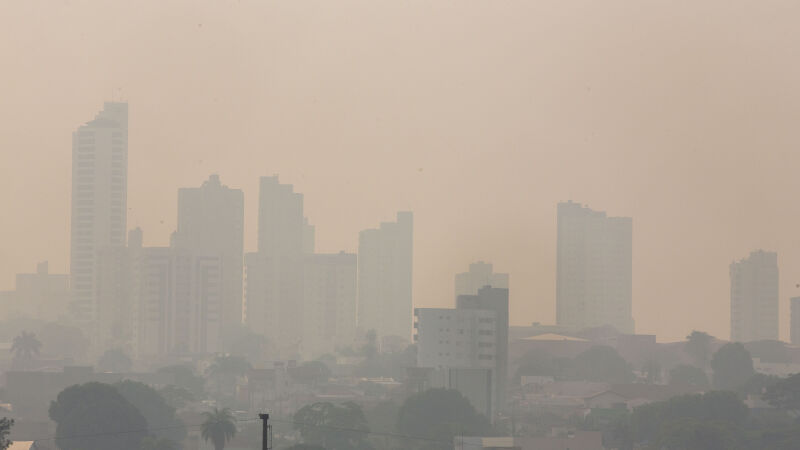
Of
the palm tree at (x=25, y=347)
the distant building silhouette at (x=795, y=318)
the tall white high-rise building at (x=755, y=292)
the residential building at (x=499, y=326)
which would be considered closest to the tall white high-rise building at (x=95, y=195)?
the palm tree at (x=25, y=347)

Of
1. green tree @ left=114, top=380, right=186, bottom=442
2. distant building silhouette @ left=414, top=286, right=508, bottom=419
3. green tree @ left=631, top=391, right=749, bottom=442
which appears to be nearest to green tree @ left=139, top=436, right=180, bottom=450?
green tree @ left=114, top=380, right=186, bottom=442

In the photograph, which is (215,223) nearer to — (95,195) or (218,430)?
(95,195)

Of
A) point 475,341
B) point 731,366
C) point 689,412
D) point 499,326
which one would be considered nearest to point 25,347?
point 475,341

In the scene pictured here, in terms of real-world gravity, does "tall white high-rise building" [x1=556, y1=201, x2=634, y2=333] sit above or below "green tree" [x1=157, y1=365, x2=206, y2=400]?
above

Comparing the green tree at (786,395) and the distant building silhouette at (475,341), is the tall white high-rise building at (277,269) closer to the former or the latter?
the distant building silhouette at (475,341)

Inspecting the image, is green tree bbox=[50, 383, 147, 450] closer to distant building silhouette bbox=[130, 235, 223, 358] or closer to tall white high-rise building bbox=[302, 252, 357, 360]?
distant building silhouette bbox=[130, 235, 223, 358]

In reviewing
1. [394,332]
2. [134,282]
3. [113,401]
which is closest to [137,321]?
[134,282]
